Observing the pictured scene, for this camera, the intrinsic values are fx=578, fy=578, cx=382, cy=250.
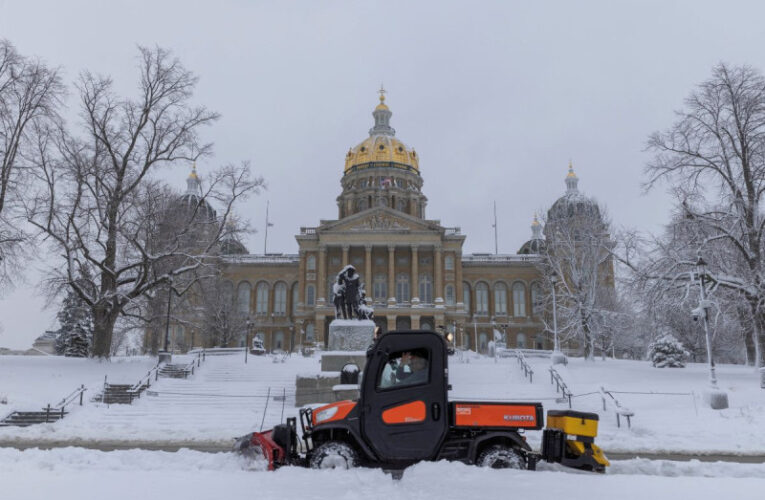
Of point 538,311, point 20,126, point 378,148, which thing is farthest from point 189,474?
point 378,148

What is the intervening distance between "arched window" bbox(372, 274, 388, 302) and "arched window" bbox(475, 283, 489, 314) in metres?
11.2

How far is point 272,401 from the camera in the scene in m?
19.4

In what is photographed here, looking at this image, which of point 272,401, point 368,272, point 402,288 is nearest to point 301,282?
point 368,272

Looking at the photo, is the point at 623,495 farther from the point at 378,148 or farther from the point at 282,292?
the point at 378,148

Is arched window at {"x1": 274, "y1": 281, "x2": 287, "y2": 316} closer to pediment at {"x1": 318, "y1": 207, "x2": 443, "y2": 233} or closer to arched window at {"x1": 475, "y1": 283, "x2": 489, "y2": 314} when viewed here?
pediment at {"x1": 318, "y1": 207, "x2": 443, "y2": 233}

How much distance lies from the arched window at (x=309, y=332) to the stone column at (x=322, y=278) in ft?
10.5

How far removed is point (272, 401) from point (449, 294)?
131ft

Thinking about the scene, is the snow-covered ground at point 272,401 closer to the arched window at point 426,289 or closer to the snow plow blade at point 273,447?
the snow plow blade at point 273,447

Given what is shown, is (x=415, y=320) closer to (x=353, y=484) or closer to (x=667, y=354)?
(x=667, y=354)

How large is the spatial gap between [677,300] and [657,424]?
28.9 ft

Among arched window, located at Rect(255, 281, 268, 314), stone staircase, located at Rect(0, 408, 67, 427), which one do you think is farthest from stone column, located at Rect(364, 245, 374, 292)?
stone staircase, located at Rect(0, 408, 67, 427)

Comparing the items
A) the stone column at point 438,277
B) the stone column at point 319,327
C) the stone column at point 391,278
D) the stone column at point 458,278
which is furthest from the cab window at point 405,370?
the stone column at point 458,278

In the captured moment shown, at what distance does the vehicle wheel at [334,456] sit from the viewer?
300 inches

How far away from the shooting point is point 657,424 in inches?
589
